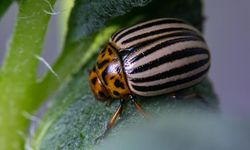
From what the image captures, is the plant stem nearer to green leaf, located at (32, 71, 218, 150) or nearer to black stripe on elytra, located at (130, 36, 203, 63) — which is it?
green leaf, located at (32, 71, 218, 150)

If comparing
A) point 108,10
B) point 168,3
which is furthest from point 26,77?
point 168,3

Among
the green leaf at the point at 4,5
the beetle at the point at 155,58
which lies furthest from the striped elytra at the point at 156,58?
the green leaf at the point at 4,5

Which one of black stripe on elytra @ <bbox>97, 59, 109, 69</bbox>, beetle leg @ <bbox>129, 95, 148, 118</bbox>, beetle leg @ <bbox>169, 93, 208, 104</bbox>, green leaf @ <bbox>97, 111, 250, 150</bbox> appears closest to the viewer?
green leaf @ <bbox>97, 111, 250, 150</bbox>

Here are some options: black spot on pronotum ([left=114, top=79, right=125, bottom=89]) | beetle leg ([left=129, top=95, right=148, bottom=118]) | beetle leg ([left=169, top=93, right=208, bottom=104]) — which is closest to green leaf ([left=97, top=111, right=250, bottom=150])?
beetle leg ([left=129, top=95, right=148, bottom=118])

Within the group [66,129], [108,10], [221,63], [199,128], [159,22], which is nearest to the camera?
[199,128]

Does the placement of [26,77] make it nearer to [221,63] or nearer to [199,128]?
[199,128]

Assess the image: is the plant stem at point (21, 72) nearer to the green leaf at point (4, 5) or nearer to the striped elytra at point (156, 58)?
the green leaf at point (4, 5)

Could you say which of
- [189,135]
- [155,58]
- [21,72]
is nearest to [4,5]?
[21,72]
